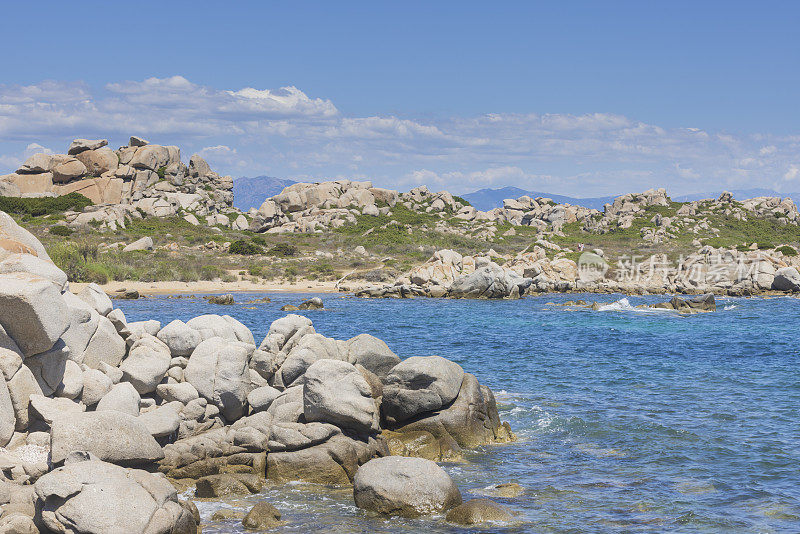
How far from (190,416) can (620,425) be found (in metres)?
11.3

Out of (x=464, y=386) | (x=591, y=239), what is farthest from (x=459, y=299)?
(x=591, y=239)

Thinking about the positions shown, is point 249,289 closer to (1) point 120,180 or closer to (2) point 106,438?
(2) point 106,438

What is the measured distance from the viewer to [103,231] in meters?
83.0

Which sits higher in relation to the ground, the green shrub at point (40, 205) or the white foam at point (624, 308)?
the green shrub at point (40, 205)

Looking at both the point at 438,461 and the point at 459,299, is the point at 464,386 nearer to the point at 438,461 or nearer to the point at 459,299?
the point at 438,461

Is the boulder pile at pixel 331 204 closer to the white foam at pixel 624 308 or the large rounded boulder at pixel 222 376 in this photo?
the white foam at pixel 624 308

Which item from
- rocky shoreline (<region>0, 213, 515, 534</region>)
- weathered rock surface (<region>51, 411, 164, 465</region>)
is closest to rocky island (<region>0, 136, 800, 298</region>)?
rocky shoreline (<region>0, 213, 515, 534</region>)

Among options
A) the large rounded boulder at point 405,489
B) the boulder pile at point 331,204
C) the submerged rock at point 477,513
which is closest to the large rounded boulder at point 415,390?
the large rounded boulder at point 405,489

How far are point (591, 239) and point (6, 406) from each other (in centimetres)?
10920

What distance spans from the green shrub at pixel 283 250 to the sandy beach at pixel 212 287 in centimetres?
1353

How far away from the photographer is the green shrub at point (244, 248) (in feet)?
261

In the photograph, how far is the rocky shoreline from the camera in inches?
416

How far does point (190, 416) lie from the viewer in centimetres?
1550

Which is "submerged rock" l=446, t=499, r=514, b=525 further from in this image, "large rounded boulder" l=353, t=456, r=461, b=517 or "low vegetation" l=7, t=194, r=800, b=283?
"low vegetation" l=7, t=194, r=800, b=283
